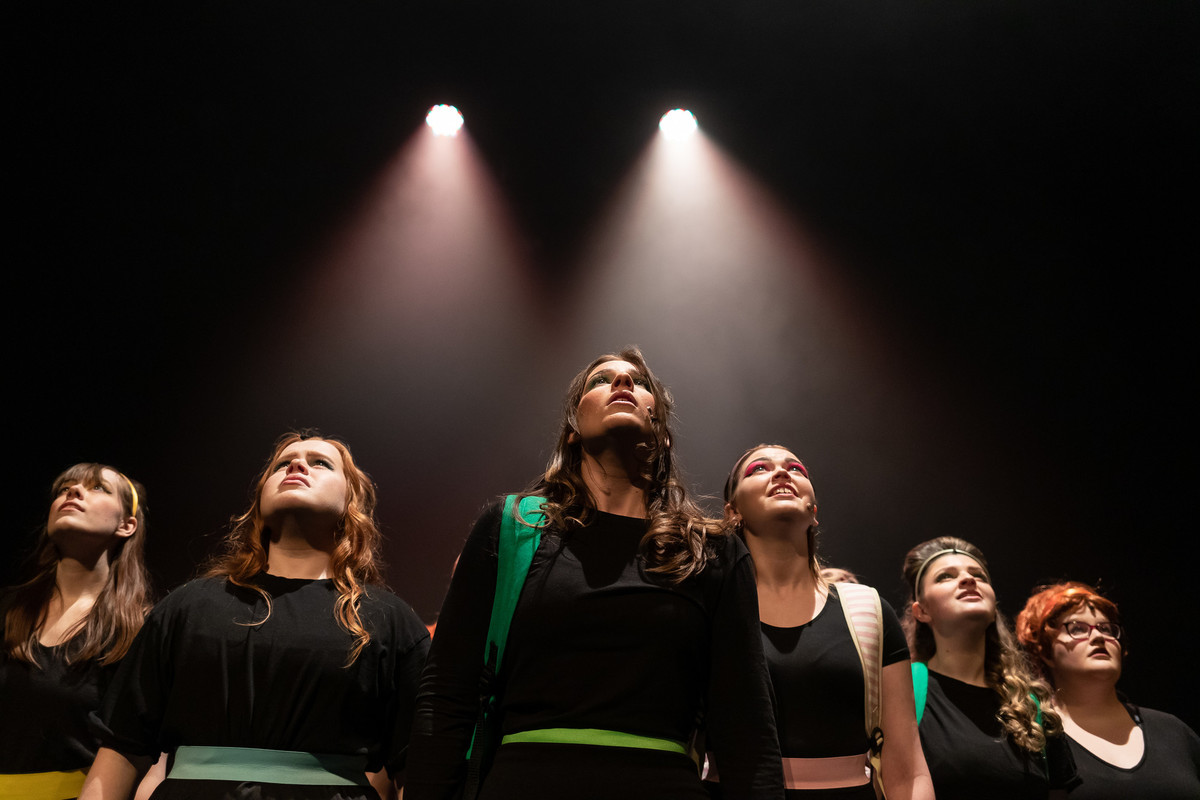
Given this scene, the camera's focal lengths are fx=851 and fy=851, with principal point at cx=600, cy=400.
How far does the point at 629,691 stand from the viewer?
1719mm

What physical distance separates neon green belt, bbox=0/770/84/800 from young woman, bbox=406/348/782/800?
191cm

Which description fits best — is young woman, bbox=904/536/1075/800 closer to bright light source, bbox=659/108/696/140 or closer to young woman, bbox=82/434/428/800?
young woman, bbox=82/434/428/800

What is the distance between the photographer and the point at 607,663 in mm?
1747

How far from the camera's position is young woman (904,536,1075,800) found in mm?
2951

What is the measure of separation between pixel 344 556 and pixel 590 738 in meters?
1.32

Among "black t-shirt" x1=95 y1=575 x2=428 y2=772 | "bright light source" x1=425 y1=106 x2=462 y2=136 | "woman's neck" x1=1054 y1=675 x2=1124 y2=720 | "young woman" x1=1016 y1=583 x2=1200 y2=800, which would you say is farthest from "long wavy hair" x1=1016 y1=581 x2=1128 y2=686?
"bright light source" x1=425 y1=106 x2=462 y2=136

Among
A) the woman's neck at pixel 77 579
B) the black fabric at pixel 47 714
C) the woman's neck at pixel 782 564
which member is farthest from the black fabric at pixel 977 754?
the woman's neck at pixel 77 579

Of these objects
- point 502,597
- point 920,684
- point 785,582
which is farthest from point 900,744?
point 502,597

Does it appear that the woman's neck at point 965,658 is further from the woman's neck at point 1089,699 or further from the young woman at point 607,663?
the young woman at point 607,663

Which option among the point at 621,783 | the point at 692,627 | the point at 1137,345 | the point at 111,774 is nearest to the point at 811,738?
the point at 692,627

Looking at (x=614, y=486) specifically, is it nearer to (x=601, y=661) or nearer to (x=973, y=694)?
(x=601, y=661)

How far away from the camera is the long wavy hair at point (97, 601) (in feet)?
9.99

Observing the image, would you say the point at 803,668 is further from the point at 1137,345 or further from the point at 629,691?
the point at 1137,345

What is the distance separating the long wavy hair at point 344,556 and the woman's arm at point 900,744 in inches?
60.6
